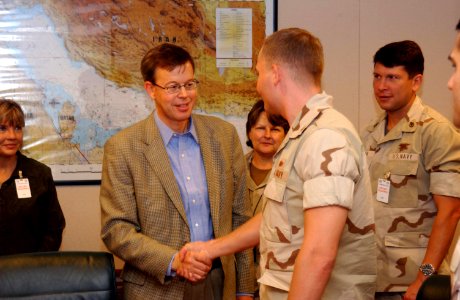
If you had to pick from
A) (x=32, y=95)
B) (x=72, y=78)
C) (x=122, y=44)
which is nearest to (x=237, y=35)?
(x=122, y=44)

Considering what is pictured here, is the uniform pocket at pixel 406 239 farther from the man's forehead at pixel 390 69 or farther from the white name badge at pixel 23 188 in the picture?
the white name badge at pixel 23 188

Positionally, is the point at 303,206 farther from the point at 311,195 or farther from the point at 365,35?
the point at 365,35

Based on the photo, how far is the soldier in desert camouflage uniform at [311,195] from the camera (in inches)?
70.0

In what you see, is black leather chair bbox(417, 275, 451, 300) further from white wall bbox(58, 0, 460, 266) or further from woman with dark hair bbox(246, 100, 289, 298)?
white wall bbox(58, 0, 460, 266)

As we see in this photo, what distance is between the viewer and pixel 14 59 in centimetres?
363

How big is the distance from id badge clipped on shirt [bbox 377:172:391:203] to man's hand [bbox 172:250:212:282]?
0.89 m

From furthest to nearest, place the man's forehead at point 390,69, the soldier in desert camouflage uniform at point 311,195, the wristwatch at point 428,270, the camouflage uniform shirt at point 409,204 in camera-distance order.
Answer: the man's forehead at point 390,69
the camouflage uniform shirt at point 409,204
the wristwatch at point 428,270
the soldier in desert camouflage uniform at point 311,195

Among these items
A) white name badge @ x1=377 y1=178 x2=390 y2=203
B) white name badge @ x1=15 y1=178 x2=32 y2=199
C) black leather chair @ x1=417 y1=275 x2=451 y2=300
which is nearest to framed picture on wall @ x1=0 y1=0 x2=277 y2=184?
white name badge @ x1=15 y1=178 x2=32 y2=199

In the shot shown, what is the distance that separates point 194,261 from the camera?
7.90 ft

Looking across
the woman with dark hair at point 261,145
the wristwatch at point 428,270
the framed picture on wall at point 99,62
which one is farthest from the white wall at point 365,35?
the wristwatch at point 428,270

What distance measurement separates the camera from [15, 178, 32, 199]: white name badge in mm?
3241

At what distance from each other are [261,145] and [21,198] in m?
1.28

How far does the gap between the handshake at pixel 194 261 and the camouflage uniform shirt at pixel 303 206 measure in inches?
18.0

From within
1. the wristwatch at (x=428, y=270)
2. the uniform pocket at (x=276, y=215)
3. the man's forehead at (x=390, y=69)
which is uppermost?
the man's forehead at (x=390, y=69)
